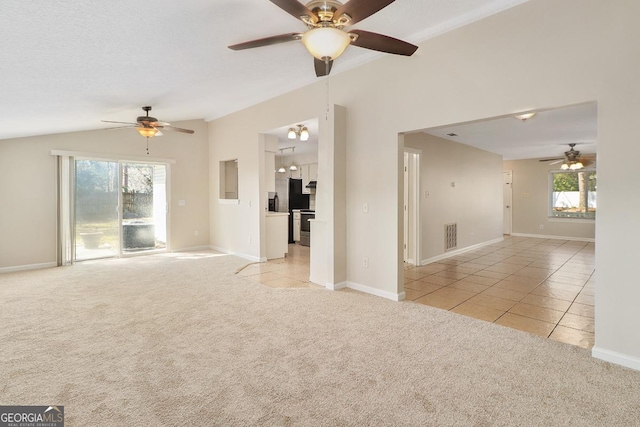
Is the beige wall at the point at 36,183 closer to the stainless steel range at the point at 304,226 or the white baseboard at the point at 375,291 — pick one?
the stainless steel range at the point at 304,226

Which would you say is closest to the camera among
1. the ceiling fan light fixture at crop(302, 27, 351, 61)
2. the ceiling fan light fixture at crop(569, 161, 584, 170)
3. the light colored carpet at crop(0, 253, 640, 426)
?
the light colored carpet at crop(0, 253, 640, 426)

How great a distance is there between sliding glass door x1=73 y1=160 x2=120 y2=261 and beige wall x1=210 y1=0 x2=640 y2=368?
4.29 meters

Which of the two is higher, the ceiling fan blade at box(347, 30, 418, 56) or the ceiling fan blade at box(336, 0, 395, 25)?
the ceiling fan blade at box(347, 30, 418, 56)

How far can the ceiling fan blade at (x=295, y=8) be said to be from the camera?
1.89 meters

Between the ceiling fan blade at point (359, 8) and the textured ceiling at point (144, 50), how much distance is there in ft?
2.48

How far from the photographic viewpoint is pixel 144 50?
9.32 feet

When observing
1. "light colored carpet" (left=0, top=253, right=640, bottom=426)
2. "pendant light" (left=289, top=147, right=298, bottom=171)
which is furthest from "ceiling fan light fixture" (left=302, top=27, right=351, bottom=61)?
"pendant light" (left=289, top=147, right=298, bottom=171)

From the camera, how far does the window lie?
30.4 ft

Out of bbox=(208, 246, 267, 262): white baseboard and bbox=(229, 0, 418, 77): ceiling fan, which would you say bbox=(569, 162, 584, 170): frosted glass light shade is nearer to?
bbox=(208, 246, 267, 262): white baseboard

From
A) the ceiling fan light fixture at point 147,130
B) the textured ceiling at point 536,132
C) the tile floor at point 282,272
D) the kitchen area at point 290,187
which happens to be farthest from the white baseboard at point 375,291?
the ceiling fan light fixture at point 147,130

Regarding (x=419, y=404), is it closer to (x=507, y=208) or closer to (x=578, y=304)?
(x=578, y=304)

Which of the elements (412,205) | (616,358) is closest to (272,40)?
(616,358)

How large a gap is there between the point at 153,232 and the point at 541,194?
10.9m

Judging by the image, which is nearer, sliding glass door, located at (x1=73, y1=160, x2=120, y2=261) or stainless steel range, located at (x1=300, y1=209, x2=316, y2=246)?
sliding glass door, located at (x1=73, y1=160, x2=120, y2=261)
